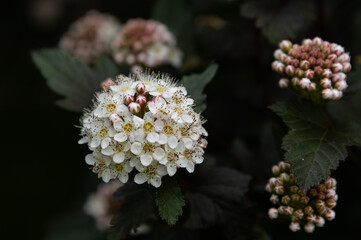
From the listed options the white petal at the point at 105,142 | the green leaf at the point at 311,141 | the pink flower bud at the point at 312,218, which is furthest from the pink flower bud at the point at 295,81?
the white petal at the point at 105,142

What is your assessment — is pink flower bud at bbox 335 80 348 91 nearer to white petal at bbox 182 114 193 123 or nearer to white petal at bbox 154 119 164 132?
white petal at bbox 182 114 193 123

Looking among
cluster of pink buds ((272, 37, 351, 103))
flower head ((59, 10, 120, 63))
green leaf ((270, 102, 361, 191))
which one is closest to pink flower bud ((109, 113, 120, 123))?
green leaf ((270, 102, 361, 191))

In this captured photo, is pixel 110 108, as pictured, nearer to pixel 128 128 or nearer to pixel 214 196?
pixel 128 128

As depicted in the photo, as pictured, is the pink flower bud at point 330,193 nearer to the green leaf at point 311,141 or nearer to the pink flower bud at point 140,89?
the green leaf at point 311,141

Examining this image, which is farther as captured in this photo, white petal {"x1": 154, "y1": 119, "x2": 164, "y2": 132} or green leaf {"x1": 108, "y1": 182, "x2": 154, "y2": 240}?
green leaf {"x1": 108, "y1": 182, "x2": 154, "y2": 240}

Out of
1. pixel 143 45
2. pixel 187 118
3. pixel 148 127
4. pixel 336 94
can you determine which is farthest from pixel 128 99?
pixel 143 45

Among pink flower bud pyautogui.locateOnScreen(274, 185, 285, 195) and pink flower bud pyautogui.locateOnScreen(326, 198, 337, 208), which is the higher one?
pink flower bud pyautogui.locateOnScreen(274, 185, 285, 195)

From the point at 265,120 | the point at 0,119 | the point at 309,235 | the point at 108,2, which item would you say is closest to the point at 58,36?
the point at 108,2
